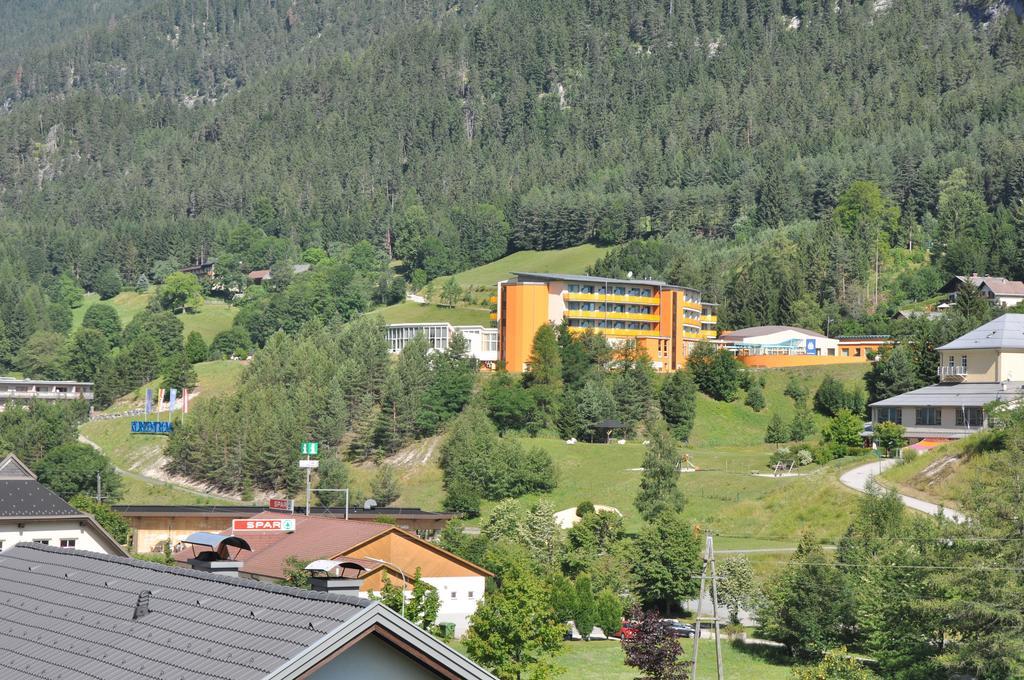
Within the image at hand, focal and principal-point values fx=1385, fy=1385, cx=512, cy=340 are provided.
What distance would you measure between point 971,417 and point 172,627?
9250 cm

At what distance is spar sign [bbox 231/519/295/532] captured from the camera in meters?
61.1

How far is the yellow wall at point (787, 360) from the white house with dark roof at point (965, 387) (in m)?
25.2

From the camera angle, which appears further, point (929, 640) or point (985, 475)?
point (985, 475)

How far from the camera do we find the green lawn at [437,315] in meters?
179

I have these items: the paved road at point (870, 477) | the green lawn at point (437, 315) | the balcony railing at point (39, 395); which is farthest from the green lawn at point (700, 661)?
the balcony railing at point (39, 395)

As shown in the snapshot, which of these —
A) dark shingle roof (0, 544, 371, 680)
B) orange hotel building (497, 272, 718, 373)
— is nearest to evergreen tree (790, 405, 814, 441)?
orange hotel building (497, 272, 718, 373)

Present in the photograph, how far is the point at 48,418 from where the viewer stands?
479 feet

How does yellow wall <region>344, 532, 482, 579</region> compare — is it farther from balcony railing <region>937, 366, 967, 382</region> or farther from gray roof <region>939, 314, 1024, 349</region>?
balcony railing <region>937, 366, 967, 382</region>

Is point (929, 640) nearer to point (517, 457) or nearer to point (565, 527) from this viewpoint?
point (565, 527)

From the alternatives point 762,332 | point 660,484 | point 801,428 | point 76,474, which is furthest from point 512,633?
point 762,332

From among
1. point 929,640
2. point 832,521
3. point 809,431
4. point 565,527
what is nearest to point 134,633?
point 929,640

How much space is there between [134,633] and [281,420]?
112442mm

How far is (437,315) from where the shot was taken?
186m

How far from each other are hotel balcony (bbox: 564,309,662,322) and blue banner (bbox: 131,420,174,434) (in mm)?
43369
